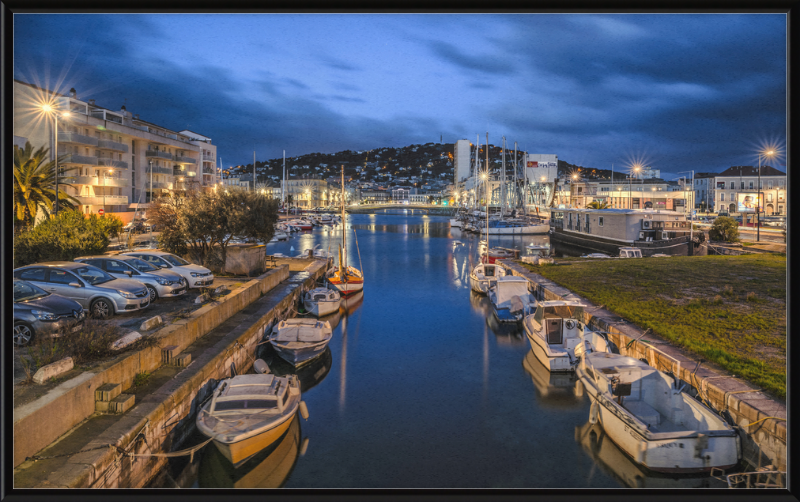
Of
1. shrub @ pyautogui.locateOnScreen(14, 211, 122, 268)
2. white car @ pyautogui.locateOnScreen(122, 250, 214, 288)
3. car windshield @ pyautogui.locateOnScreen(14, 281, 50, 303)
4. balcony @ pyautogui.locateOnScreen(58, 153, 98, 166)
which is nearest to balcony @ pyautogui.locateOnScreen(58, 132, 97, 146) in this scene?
balcony @ pyautogui.locateOnScreen(58, 153, 98, 166)

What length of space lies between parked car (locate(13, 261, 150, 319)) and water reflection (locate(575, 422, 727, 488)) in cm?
1035

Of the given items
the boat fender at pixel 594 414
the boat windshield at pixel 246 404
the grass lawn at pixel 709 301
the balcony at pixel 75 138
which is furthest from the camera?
the balcony at pixel 75 138

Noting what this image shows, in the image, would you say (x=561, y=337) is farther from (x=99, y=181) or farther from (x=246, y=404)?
(x=99, y=181)

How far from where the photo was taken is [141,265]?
1530cm

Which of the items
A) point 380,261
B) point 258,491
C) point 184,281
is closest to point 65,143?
point 380,261

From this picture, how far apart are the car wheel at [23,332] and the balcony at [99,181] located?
35.3 m

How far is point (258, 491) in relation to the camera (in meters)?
3.25

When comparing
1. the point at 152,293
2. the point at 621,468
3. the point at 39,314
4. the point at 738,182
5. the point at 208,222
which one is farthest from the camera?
the point at 738,182

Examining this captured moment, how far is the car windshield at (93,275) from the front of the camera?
1201 cm

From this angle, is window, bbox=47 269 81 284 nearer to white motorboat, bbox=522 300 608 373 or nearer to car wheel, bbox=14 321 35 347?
car wheel, bbox=14 321 35 347

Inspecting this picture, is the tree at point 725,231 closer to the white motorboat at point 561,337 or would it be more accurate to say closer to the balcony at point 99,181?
the white motorboat at point 561,337

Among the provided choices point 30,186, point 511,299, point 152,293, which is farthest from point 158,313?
point 30,186

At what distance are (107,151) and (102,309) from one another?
4003 centimetres

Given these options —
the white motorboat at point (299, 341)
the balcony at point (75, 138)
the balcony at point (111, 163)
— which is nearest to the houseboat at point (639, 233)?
the white motorboat at point (299, 341)
